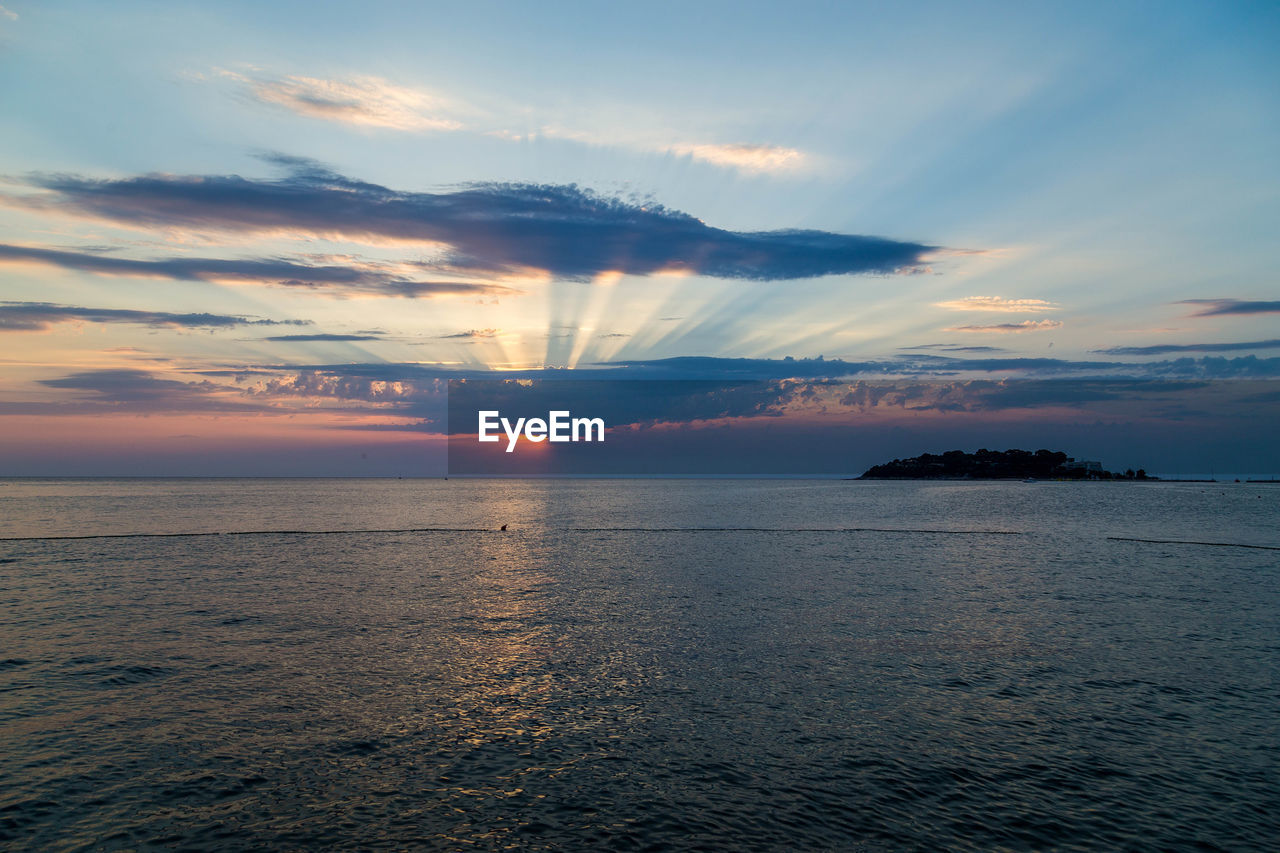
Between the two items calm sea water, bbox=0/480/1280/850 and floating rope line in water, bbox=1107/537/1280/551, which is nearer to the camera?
calm sea water, bbox=0/480/1280/850

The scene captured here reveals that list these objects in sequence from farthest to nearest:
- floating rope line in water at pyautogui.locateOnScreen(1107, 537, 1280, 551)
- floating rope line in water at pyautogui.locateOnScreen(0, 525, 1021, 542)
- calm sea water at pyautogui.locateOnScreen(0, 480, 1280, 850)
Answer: floating rope line in water at pyautogui.locateOnScreen(0, 525, 1021, 542) → floating rope line in water at pyautogui.locateOnScreen(1107, 537, 1280, 551) → calm sea water at pyautogui.locateOnScreen(0, 480, 1280, 850)

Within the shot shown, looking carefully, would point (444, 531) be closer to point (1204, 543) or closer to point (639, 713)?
point (639, 713)

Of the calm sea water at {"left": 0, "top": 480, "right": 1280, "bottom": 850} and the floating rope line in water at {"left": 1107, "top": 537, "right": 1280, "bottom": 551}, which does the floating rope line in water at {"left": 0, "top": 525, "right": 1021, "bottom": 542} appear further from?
the calm sea water at {"left": 0, "top": 480, "right": 1280, "bottom": 850}

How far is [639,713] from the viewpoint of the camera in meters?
20.3

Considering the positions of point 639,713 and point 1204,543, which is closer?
point 639,713

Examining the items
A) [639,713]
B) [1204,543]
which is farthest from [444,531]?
[1204,543]

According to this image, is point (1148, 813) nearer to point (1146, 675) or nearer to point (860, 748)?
point (860, 748)

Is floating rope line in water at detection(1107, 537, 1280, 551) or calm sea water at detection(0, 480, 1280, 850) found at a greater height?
calm sea water at detection(0, 480, 1280, 850)

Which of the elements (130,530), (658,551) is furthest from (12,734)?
(130,530)

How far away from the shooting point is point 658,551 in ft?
220

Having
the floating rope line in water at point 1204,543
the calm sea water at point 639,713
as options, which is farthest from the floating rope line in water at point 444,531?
the calm sea water at point 639,713

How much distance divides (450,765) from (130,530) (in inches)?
3550

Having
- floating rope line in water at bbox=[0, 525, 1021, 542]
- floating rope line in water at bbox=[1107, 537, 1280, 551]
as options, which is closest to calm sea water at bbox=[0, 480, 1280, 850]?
floating rope line in water at bbox=[1107, 537, 1280, 551]

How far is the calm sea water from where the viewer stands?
13883mm
